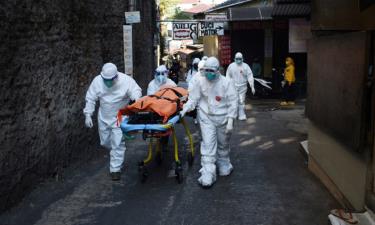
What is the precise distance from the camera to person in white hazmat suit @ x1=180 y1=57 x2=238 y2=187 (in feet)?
24.7

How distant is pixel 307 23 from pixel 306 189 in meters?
9.67

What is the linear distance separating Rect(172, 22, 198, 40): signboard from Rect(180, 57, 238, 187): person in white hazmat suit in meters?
10.8

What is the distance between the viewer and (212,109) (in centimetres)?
766

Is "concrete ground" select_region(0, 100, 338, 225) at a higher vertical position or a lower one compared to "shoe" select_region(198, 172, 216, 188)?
lower

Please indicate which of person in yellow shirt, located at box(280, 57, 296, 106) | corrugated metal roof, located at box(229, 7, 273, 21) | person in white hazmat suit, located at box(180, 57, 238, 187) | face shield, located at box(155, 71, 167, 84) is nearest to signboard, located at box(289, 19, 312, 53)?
person in yellow shirt, located at box(280, 57, 296, 106)

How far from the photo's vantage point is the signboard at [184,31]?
60.1ft

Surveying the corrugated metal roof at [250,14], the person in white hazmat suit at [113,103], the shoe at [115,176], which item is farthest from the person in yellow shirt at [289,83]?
the shoe at [115,176]

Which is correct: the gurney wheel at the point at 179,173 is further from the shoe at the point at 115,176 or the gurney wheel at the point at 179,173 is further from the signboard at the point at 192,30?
the signboard at the point at 192,30

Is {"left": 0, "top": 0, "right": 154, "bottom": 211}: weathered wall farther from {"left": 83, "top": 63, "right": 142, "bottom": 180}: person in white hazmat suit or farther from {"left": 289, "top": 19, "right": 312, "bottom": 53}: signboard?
{"left": 289, "top": 19, "right": 312, "bottom": 53}: signboard

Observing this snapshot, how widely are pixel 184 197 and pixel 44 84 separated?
274 cm

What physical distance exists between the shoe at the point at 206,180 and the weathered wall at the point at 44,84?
238 cm

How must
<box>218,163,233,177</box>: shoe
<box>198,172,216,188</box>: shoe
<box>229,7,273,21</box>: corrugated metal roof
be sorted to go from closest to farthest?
1. <box>198,172,216,188</box>: shoe
2. <box>218,163,233,177</box>: shoe
3. <box>229,7,273,21</box>: corrugated metal roof

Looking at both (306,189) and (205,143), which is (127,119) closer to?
(205,143)

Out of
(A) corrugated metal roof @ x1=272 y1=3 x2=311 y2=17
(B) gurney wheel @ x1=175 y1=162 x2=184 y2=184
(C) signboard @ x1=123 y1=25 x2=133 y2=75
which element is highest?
(A) corrugated metal roof @ x1=272 y1=3 x2=311 y2=17
